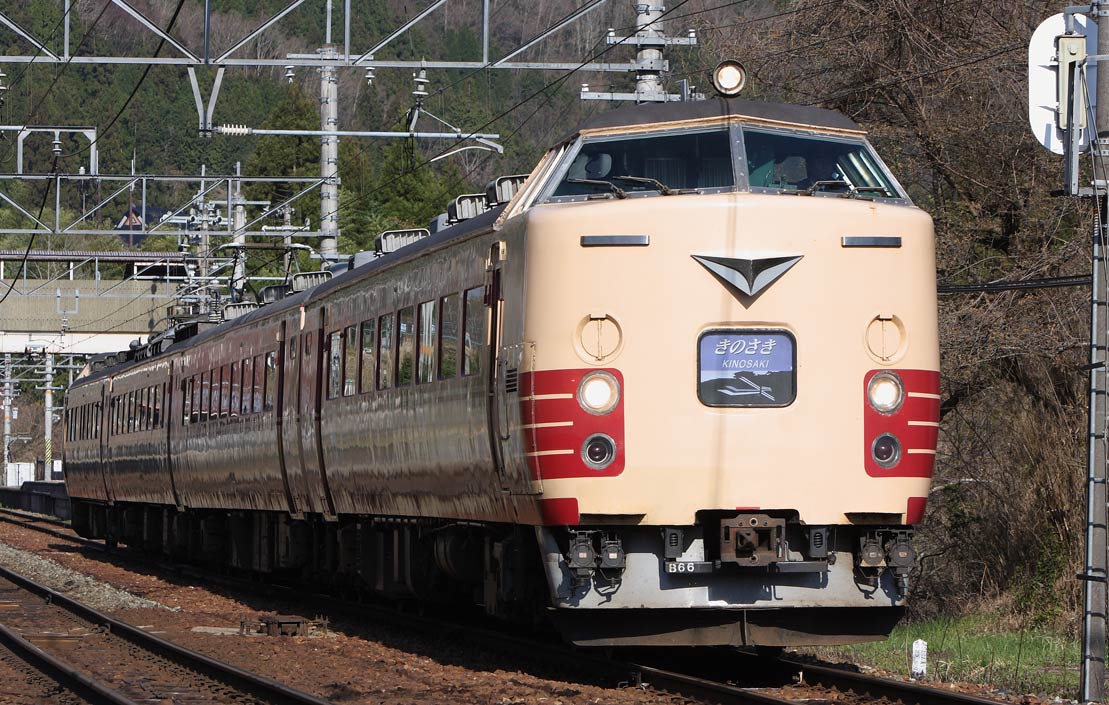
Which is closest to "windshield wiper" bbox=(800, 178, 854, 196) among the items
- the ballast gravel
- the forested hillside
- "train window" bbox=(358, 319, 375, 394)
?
"train window" bbox=(358, 319, 375, 394)

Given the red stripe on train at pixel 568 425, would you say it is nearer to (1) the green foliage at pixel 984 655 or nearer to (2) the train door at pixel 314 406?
(1) the green foliage at pixel 984 655

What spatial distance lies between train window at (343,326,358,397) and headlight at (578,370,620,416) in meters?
5.36

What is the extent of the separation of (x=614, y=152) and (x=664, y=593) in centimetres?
285

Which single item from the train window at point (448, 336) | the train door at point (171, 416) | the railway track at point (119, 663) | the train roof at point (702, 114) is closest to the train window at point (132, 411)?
the train door at point (171, 416)

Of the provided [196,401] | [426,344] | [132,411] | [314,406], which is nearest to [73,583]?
[196,401]

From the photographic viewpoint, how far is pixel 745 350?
Answer: 1077 cm

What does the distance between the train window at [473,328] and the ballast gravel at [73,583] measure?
797 centimetres

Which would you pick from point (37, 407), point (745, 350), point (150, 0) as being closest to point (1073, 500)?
point (745, 350)

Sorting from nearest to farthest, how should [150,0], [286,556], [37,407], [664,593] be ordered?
[664,593], [286,556], [37,407], [150,0]

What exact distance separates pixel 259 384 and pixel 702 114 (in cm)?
918

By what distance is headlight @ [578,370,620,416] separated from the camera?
1064 cm

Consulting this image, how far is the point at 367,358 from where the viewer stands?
15367 millimetres

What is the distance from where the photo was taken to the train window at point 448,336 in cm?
1274

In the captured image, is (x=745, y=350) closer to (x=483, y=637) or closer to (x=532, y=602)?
(x=532, y=602)
